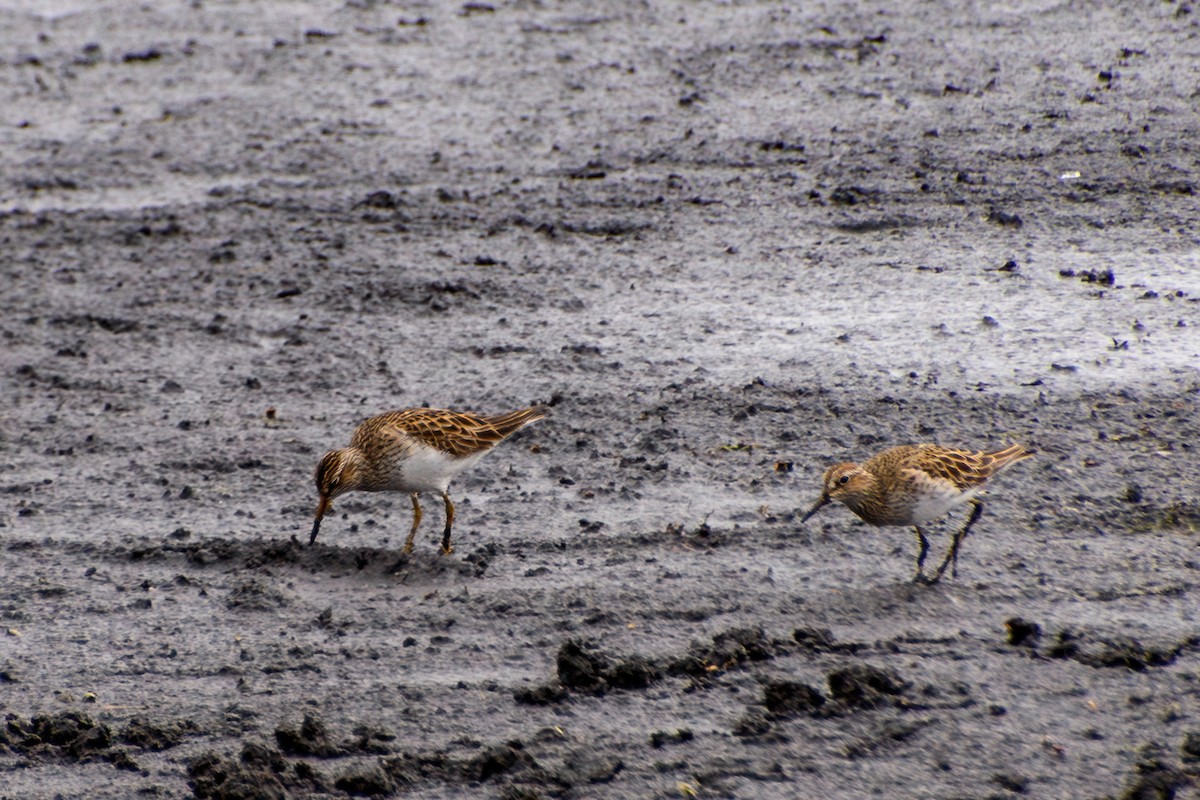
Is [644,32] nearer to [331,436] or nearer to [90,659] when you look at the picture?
[331,436]

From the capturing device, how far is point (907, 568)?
6.96 meters

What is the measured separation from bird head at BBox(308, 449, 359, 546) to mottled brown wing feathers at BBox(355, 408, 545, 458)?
0.86 feet

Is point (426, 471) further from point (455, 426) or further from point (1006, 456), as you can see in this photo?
point (1006, 456)

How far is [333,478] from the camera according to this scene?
7410 mm

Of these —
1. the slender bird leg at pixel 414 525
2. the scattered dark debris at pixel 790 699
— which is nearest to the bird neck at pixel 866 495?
the scattered dark debris at pixel 790 699

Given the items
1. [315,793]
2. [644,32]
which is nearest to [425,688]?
[315,793]

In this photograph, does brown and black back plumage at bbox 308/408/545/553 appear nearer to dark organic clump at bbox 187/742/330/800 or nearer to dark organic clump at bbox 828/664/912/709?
dark organic clump at bbox 187/742/330/800

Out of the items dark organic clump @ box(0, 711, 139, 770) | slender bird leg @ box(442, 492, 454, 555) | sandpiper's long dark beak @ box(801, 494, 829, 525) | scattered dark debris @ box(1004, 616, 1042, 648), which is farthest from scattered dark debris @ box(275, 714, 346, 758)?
scattered dark debris @ box(1004, 616, 1042, 648)

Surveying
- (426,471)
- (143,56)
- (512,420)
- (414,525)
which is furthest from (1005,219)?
(143,56)

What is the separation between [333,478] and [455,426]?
70 cm

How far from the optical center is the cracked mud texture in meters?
5.74

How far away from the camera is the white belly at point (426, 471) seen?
739 cm

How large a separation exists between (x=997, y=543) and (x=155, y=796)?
13.3ft

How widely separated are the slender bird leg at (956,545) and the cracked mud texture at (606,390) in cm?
13
